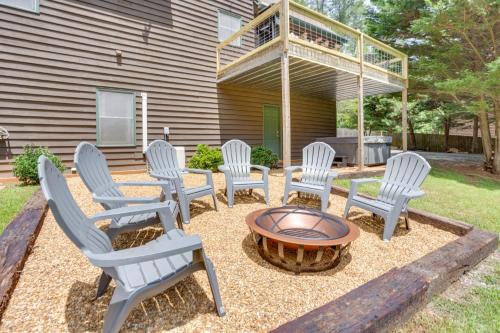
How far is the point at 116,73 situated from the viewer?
6633 mm

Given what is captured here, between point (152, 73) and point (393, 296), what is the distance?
7357 mm

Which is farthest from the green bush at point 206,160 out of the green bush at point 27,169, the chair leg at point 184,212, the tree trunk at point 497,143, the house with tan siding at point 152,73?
the tree trunk at point 497,143

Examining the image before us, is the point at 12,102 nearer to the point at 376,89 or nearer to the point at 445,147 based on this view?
the point at 376,89

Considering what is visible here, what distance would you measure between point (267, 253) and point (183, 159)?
208 inches

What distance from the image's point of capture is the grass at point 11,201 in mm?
3122

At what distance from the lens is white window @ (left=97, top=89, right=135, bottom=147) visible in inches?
255

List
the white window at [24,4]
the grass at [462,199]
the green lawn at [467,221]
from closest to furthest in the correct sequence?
1. the green lawn at [467,221]
2. the grass at [462,199]
3. the white window at [24,4]

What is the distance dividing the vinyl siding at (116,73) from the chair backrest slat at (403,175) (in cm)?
566

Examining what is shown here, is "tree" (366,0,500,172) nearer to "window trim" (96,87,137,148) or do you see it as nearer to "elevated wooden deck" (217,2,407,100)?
"elevated wooden deck" (217,2,407,100)

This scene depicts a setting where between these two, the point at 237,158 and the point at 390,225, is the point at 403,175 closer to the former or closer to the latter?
the point at 390,225

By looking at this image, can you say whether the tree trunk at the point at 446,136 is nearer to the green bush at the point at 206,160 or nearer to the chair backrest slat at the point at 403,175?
the green bush at the point at 206,160

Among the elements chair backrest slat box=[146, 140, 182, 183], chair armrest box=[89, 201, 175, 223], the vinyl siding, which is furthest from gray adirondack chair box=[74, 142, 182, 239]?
the vinyl siding

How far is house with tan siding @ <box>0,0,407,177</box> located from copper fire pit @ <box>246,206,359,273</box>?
10.0 feet

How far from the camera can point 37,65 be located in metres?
5.68
